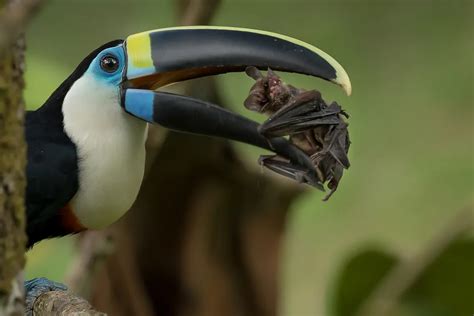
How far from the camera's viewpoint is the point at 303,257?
5.33 meters

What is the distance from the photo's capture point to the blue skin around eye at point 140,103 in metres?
2.14

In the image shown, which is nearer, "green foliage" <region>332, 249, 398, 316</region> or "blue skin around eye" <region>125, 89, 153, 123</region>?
"blue skin around eye" <region>125, 89, 153, 123</region>

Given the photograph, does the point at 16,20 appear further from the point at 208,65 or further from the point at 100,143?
the point at 100,143

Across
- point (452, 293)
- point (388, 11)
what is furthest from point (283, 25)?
point (452, 293)

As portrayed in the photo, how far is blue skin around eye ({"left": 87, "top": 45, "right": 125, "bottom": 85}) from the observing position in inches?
87.6

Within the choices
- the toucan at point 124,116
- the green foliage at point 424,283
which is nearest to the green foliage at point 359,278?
the green foliage at point 424,283

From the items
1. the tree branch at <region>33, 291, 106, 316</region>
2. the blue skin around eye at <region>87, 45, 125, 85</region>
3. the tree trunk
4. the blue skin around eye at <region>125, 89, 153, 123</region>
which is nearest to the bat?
the blue skin around eye at <region>125, 89, 153, 123</region>

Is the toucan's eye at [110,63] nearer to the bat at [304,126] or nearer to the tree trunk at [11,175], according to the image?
the bat at [304,126]

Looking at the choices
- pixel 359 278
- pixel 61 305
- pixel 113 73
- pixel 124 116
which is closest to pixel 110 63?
pixel 113 73

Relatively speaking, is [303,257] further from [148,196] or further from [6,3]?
[6,3]

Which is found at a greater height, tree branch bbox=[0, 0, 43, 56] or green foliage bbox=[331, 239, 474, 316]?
tree branch bbox=[0, 0, 43, 56]

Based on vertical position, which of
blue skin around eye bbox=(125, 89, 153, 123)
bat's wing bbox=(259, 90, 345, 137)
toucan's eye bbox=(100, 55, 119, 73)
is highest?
toucan's eye bbox=(100, 55, 119, 73)

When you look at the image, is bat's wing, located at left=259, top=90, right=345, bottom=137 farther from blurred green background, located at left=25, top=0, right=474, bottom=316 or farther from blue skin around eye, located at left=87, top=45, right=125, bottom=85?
blurred green background, located at left=25, top=0, right=474, bottom=316

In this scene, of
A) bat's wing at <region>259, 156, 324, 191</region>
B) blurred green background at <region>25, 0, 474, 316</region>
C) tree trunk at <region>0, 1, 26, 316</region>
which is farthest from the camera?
blurred green background at <region>25, 0, 474, 316</region>
